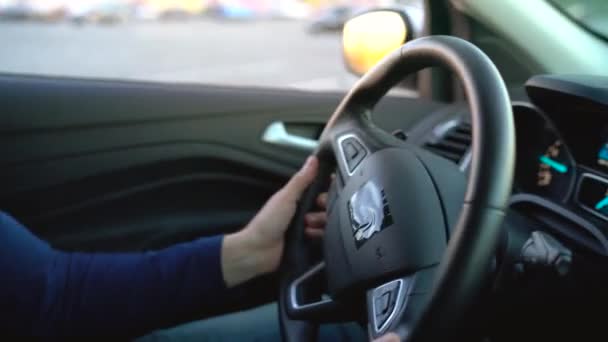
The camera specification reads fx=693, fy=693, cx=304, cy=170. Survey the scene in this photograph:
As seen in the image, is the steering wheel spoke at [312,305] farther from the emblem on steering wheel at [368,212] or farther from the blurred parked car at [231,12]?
the blurred parked car at [231,12]

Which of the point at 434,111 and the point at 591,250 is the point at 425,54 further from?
the point at 434,111

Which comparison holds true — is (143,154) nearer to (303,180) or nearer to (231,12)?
(303,180)

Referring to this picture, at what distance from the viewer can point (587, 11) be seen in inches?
58.9

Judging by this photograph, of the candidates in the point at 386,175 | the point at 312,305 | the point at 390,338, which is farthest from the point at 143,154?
the point at 390,338

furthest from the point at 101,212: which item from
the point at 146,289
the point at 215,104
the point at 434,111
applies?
the point at 434,111

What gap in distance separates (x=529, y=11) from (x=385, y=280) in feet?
2.61

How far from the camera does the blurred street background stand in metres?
2.72

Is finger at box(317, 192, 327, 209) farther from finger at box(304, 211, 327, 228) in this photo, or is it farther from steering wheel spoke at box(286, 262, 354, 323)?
steering wheel spoke at box(286, 262, 354, 323)

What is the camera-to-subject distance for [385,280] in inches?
38.5

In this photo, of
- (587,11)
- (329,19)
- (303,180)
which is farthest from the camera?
(329,19)

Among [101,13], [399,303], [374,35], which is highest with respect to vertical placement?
[374,35]

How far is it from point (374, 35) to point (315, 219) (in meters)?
0.51

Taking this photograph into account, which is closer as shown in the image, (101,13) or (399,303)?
(399,303)

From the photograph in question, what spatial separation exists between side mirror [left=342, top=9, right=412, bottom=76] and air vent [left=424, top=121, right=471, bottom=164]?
0.25m
